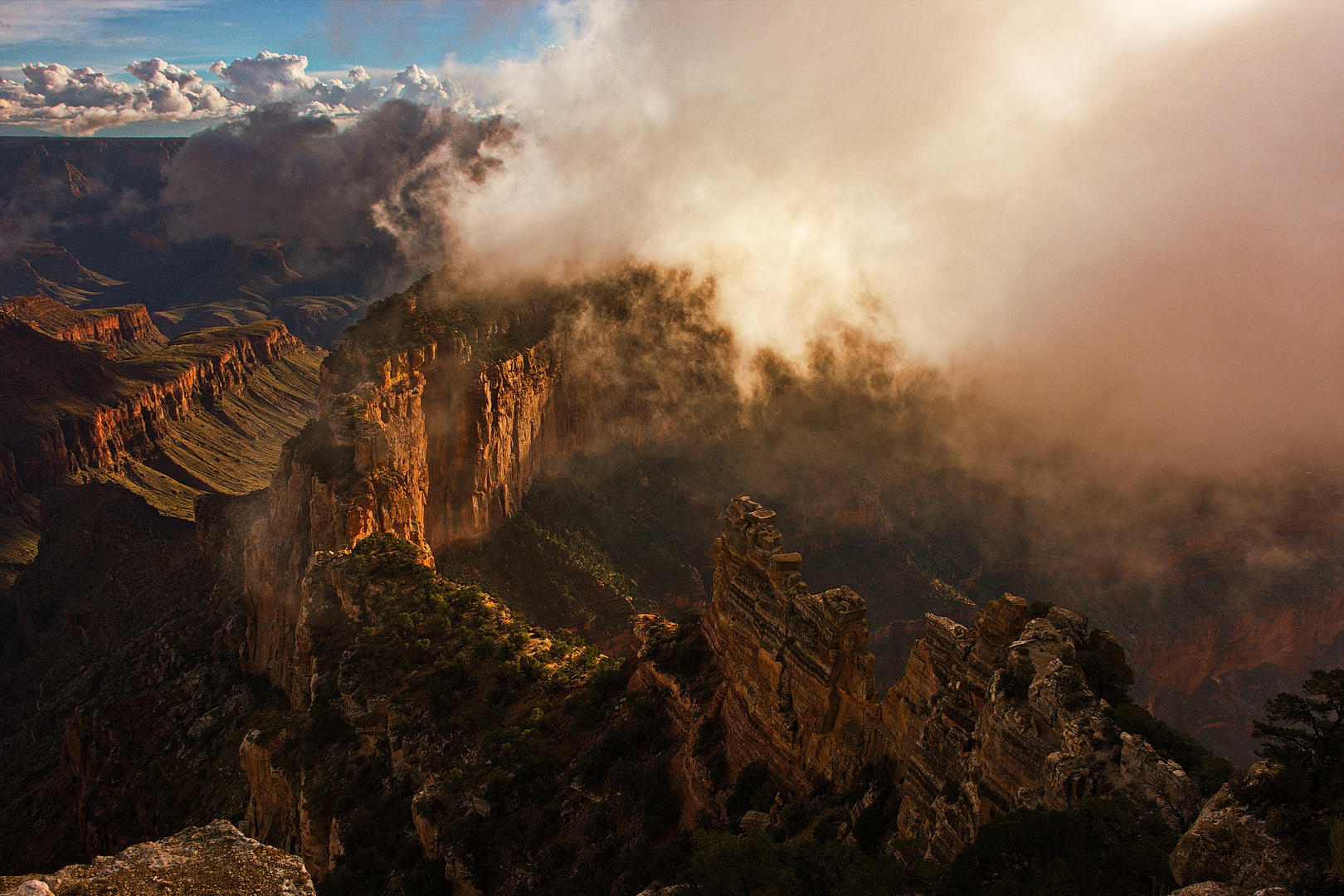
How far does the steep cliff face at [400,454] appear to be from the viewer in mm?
56250

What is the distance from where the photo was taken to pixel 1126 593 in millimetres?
91625

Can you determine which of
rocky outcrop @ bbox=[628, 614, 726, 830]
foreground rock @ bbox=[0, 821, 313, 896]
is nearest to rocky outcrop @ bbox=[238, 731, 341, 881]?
rocky outcrop @ bbox=[628, 614, 726, 830]

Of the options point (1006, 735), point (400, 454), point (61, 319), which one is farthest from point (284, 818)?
point (61, 319)

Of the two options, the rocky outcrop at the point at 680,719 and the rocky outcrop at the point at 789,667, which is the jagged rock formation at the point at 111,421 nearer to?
the rocky outcrop at the point at 680,719

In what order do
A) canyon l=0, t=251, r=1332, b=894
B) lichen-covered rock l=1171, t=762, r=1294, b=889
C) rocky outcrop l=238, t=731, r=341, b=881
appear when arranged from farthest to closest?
rocky outcrop l=238, t=731, r=341, b=881 → canyon l=0, t=251, r=1332, b=894 → lichen-covered rock l=1171, t=762, r=1294, b=889

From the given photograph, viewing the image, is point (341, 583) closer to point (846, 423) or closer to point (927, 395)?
point (846, 423)

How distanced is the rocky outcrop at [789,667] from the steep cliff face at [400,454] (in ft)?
101

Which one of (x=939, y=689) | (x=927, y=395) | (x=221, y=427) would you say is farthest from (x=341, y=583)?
(x=221, y=427)

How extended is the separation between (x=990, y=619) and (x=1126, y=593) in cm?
8381

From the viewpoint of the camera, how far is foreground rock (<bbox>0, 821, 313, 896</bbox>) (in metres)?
15.8

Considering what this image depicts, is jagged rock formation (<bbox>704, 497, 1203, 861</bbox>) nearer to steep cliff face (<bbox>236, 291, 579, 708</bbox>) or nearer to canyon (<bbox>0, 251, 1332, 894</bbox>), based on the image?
canyon (<bbox>0, 251, 1332, 894</bbox>)

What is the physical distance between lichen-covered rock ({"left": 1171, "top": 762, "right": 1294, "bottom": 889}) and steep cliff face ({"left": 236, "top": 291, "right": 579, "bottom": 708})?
47.2m

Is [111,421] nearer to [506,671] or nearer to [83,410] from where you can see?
[83,410]

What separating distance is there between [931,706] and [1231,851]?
1065 cm
